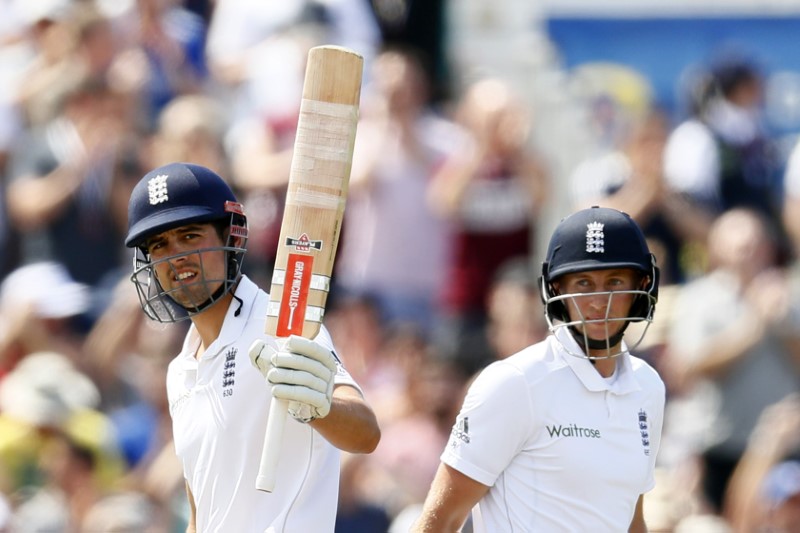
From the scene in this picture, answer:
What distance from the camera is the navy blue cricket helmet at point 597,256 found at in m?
4.65

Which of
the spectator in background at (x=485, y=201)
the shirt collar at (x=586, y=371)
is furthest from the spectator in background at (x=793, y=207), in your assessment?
the shirt collar at (x=586, y=371)

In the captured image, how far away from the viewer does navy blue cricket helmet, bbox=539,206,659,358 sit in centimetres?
465

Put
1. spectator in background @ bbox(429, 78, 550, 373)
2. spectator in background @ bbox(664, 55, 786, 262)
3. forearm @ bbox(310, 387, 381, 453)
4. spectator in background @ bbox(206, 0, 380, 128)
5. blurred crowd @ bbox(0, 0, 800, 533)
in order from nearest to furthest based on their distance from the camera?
forearm @ bbox(310, 387, 381, 453) → blurred crowd @ bbox(0, 0, 800, 533) → spectator in background @ bbox(429, 78, 550, 373) → spectator in background @ bbox(664, 55, 786, 262) → spectator in background @ bbox(206, 0, 380, 128)

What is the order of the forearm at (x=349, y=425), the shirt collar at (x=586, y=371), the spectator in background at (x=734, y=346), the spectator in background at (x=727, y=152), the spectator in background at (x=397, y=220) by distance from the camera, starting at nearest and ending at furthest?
the forearm at (x=349, y=425)
the shirt collar at (x=586, y=371)
the spectator in background at (x=734, y=346)
the spectator in background at (x=397, y=220)
the spectator in background at (x=727, y=152)

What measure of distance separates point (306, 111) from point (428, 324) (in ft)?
15.1

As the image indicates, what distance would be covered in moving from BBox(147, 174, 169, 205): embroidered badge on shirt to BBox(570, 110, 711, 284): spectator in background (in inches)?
180

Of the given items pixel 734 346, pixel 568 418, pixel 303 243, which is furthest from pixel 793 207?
pixel 303 243

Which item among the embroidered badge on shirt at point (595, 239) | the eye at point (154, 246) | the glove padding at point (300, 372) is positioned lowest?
the glove padding at point (300, 372)

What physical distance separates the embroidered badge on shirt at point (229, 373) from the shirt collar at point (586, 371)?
94 centimetres

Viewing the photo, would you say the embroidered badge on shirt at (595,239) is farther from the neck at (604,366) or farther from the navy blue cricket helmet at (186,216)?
the navy blue cricket helmet at (186,216)

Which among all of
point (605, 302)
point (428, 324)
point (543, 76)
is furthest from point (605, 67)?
point (605, 302)

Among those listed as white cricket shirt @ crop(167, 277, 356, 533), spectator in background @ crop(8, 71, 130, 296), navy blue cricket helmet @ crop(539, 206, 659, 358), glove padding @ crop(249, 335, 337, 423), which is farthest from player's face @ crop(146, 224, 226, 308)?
spectator in background @ crop(8, 71, 130, 296)

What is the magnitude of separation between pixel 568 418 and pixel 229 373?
98 cm

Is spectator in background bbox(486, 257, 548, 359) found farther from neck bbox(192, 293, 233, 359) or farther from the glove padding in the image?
the glove padding
